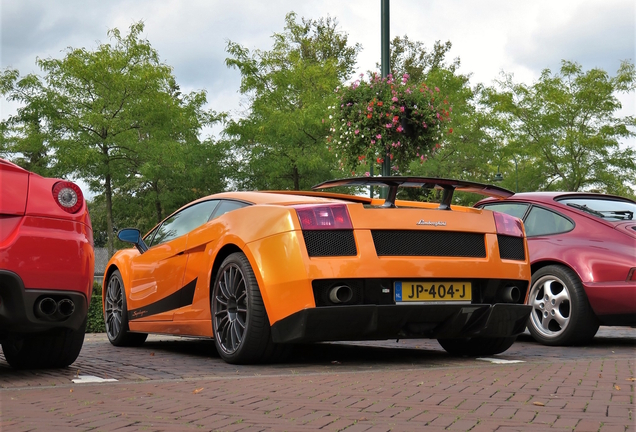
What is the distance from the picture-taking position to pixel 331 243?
17.3ft

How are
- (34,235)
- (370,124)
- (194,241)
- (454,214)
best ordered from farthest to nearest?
(370,124) → (194,241) → (454,214) → (34,235)

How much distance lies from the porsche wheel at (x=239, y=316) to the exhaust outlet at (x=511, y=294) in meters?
1.70

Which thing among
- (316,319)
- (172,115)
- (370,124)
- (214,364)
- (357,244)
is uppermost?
(172,115)

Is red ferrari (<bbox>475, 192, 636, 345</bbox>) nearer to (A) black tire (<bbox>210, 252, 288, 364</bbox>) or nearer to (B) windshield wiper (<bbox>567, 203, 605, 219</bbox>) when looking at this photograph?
(B) windshield wiper (<bbox>567, 203, 605, 219</bbox>)

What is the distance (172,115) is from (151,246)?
1778 cm

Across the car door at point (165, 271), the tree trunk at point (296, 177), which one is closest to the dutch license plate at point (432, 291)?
the car door at point (165, 271)

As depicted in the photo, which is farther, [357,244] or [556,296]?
[556,296]

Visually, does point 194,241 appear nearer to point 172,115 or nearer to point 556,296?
point 556,296

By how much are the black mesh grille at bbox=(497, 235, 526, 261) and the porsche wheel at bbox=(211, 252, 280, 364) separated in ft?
5.91

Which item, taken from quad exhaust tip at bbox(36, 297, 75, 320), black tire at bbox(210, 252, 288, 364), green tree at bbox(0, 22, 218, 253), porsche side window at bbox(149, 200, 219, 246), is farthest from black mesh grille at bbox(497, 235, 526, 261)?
green tree at bbox(0, 22, 218, 253)

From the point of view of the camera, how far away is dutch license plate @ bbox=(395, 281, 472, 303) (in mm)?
5359

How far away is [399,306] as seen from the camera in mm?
5285

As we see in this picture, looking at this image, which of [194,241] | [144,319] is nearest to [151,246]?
[144,319]

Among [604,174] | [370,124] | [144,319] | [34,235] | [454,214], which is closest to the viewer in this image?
[34,235]
